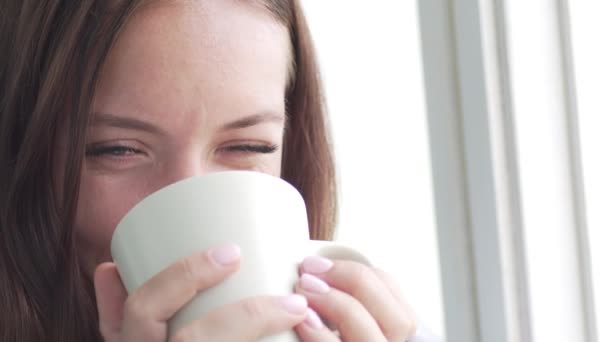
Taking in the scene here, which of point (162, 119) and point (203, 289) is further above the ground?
point (162, 119)

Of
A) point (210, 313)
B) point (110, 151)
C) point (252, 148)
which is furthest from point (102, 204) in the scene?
point (210, 313)

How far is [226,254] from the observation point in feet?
1.72

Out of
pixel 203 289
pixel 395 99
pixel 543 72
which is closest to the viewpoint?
pixel 203 289

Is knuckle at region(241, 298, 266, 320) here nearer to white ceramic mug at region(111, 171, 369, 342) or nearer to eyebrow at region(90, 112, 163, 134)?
white ceramic mug at region(111, 171, 369, 342)

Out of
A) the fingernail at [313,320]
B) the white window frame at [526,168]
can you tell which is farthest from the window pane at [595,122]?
the fingernail at [313,320]

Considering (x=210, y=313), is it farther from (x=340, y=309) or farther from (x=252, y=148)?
(x=252, y=148)

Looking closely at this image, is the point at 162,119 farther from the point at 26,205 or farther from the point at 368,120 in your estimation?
the point at 368,120

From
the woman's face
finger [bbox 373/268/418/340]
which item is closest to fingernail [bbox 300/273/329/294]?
finger [bbox 373/268/418/340]

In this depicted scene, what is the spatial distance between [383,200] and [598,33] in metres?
0.42

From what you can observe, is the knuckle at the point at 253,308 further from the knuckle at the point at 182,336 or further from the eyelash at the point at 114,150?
the eyelash at the point at 114,150

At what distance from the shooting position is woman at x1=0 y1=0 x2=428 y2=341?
0.71m

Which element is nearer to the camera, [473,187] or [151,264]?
[151,264]

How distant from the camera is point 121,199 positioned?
746 millimetres

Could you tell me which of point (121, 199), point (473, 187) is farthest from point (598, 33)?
point (121, 199)
